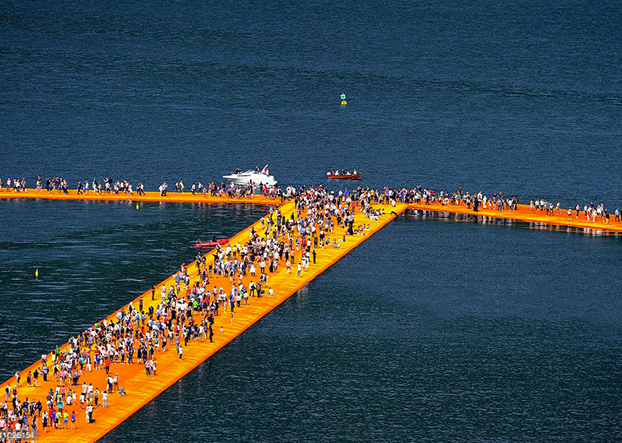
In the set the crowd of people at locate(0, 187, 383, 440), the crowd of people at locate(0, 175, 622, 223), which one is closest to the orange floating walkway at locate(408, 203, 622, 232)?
the crowd of people at locate(0, 175, 622, 223)

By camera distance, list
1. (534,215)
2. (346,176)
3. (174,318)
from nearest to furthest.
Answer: (174,318), (534,215), (346,176)

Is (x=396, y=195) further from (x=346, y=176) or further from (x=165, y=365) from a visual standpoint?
(x=165, y=365)

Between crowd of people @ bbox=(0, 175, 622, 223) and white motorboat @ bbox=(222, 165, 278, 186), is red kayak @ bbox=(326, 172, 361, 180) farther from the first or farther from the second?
crowd of people @ bbox=(0, 175, 622, 223)

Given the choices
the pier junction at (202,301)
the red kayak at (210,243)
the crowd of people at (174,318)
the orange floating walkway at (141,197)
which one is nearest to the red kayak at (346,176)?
the orange floating walkway at (141,197)

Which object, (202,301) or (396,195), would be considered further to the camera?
(396,195)

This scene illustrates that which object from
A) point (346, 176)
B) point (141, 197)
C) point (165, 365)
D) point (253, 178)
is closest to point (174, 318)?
point (165, 365)

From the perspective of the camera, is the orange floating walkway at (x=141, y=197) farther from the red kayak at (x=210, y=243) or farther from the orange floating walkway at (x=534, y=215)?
the red kayak at (x=210, y=243)

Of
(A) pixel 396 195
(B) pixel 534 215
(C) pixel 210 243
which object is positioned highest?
(A) pixel 396 195
